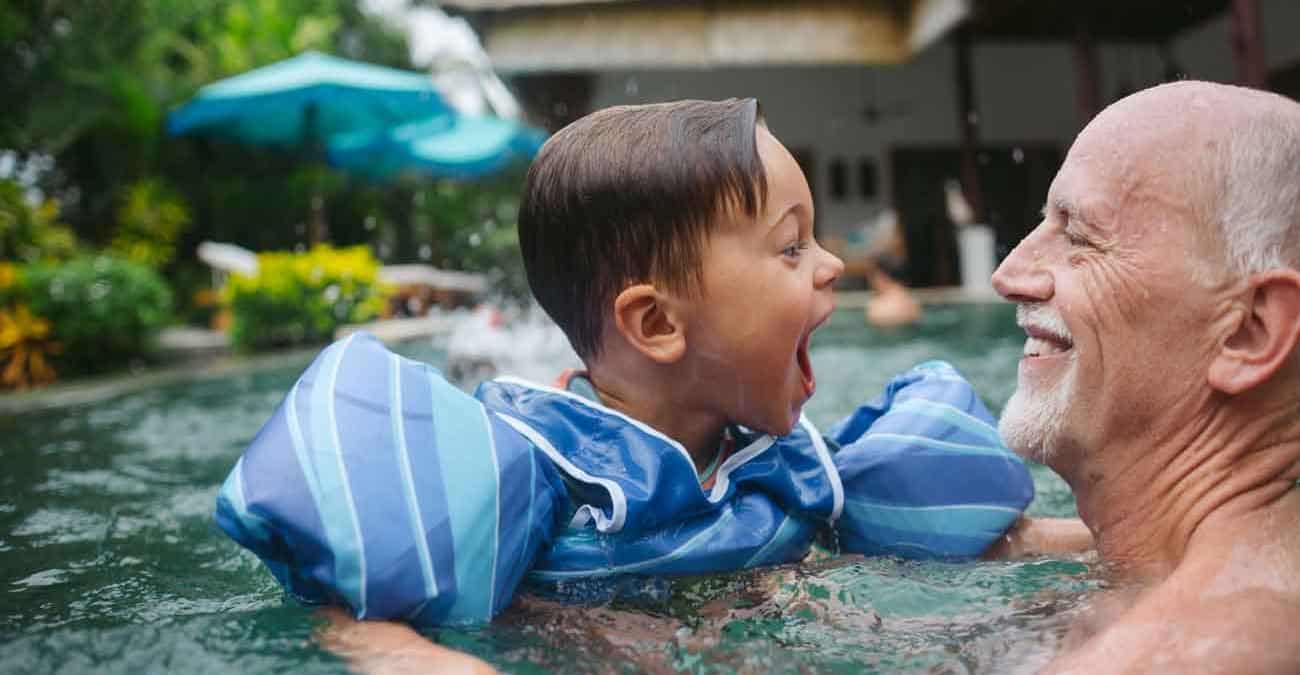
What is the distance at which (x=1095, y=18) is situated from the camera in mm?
13180

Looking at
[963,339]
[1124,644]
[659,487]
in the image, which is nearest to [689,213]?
[659,487]

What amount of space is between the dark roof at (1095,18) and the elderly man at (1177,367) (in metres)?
9.83

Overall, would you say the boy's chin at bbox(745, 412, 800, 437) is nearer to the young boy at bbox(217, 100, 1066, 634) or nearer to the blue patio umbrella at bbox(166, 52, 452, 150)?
the young boy at bbox(217, 100, 1066, 634)

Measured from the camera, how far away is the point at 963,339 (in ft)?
25.5

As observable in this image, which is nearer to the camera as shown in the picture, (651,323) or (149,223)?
(651,323)

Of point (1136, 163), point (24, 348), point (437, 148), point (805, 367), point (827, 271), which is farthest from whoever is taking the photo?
point (437, 148)

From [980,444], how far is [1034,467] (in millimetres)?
1521

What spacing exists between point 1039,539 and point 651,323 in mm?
858

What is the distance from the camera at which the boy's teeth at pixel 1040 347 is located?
5.75 ft

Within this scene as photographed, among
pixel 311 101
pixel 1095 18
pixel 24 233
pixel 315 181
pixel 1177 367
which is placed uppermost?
pixel 1095 18

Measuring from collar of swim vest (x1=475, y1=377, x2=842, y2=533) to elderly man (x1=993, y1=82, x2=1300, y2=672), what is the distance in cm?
39

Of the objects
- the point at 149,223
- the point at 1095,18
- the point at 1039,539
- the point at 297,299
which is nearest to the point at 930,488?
the point at 1039,539

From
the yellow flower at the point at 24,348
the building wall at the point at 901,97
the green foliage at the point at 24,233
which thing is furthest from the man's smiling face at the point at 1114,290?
the building wall at the point at 901,97

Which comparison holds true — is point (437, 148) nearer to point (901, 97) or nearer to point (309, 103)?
point (309, 103)
